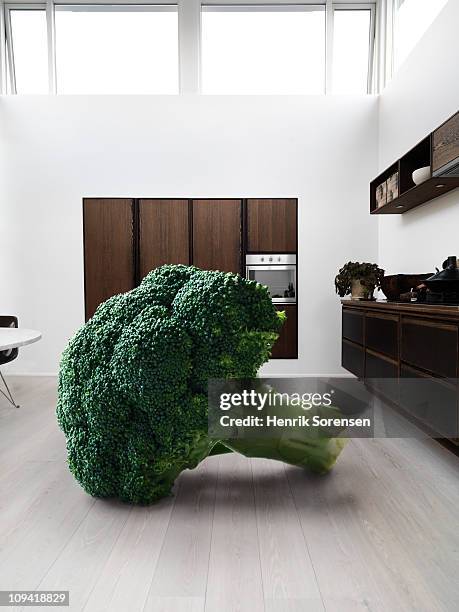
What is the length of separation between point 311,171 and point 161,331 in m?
4.14

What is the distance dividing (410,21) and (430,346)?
139 inches

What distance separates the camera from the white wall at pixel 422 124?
12.3 ft

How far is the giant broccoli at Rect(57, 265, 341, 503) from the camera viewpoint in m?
2.01

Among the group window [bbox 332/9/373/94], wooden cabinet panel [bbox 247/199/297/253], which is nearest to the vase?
wooden cabinet panel [bbox 247/199/297/253]

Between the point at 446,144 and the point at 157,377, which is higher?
the point at 446,144

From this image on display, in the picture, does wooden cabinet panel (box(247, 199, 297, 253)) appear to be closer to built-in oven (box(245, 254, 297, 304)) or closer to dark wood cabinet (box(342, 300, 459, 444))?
built-in oven (box(245, 254, 297, 304))

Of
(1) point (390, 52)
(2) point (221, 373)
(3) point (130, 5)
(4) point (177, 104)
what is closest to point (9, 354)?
(2) point (221, 373)

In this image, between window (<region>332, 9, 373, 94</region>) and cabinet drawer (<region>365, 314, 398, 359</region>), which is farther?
window (<region>332, 9, 373, 94</region>)

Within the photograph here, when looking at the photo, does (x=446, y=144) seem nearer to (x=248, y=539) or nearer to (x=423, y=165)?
(x=423, y=165)

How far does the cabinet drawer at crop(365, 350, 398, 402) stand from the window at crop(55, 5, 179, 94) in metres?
3.84

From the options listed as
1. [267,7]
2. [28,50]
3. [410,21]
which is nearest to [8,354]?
[28,50]

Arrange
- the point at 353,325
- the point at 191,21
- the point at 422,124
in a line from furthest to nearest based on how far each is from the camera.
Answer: the point at 191,21
the point at 353,325
the point at 422,124

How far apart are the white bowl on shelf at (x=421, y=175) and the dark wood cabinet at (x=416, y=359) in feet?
2.82

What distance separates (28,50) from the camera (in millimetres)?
6008
